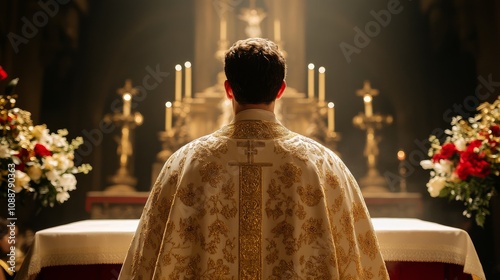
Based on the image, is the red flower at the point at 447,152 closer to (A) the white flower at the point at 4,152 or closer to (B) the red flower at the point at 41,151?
(B) the red flower at the point at 41,151

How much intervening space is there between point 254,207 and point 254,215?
0.03 m

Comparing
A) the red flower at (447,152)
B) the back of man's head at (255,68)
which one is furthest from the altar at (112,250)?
the back of man's head at (255,68)

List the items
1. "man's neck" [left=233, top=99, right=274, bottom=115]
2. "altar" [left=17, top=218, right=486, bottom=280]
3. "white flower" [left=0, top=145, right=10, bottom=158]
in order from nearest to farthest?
"man's neck" [left=233, top=99, right=274, bottom=115] → "altar" [left=17, top=218, right=486, bottom=280] → "white flower" [left=0, top=145, right=10, bottom=158]

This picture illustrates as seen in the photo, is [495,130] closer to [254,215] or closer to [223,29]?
[254,215]

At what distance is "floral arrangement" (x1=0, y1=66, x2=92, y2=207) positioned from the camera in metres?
2.86

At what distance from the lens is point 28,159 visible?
2.98 meters

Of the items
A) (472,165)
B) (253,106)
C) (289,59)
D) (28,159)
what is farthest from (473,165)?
(289,59)

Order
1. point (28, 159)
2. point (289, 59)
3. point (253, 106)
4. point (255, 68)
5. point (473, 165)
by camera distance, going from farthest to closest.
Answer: point (289, 59) < point (473, 165) < point (28, 159) < point (253, 106) < point (255, 68)

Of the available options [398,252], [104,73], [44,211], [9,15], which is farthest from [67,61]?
[398,252]

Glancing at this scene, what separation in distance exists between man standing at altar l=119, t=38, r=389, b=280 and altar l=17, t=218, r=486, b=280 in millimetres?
640

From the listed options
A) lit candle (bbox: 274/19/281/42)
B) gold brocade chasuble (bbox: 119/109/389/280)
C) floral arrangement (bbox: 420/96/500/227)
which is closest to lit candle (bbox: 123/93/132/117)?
lit candle (bbox: 274/19/281/42)

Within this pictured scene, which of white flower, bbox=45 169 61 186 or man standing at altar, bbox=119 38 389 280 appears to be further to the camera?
white flower, bbox=45 169 61 186

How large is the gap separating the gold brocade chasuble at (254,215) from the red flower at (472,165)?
4.04 ft

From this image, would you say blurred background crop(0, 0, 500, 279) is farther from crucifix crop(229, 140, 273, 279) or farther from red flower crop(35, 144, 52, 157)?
crucifix crop(229, 140, 273, 279)
